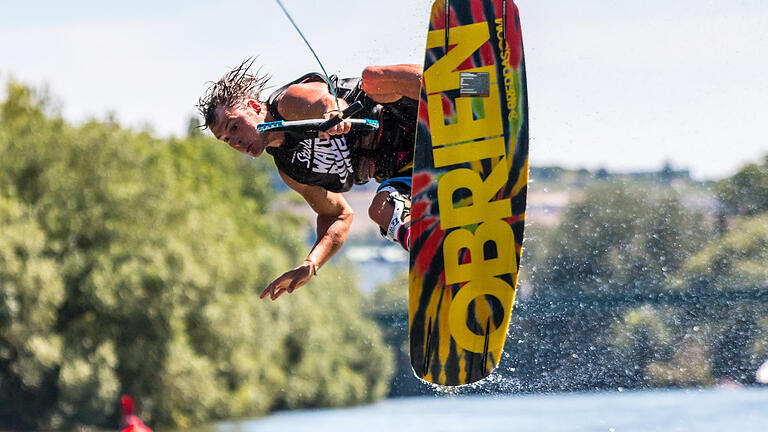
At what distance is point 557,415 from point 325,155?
37.9 m

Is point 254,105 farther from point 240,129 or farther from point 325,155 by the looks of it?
point 325,155

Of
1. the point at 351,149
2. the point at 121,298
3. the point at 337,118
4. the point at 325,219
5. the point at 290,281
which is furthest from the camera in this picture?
the point at 121,298

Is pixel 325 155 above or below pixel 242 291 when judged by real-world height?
above

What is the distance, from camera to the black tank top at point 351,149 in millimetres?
6840

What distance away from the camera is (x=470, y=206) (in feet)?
22.4

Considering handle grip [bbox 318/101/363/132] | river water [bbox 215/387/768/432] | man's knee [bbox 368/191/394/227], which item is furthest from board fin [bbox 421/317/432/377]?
river water [bbox 215/387/768/432]

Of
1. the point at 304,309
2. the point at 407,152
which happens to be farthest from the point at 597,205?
the point at 407,152

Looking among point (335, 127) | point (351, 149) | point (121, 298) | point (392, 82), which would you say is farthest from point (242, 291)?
point (335, 127)

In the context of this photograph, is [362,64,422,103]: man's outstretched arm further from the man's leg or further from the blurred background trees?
the blurred background trees

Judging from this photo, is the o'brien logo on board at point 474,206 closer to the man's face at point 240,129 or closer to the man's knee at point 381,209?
the man's knee at point 381,209

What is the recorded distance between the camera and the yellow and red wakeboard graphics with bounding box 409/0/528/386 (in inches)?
267

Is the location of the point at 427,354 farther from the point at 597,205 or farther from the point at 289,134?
the point at 597,205

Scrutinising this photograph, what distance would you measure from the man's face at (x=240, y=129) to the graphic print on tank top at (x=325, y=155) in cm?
32

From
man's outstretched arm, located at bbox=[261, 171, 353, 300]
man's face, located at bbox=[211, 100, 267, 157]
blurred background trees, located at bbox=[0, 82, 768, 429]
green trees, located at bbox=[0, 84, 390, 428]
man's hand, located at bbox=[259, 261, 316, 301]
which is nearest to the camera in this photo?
man's hand, located at bbox=[259, 261, 316, 301]
